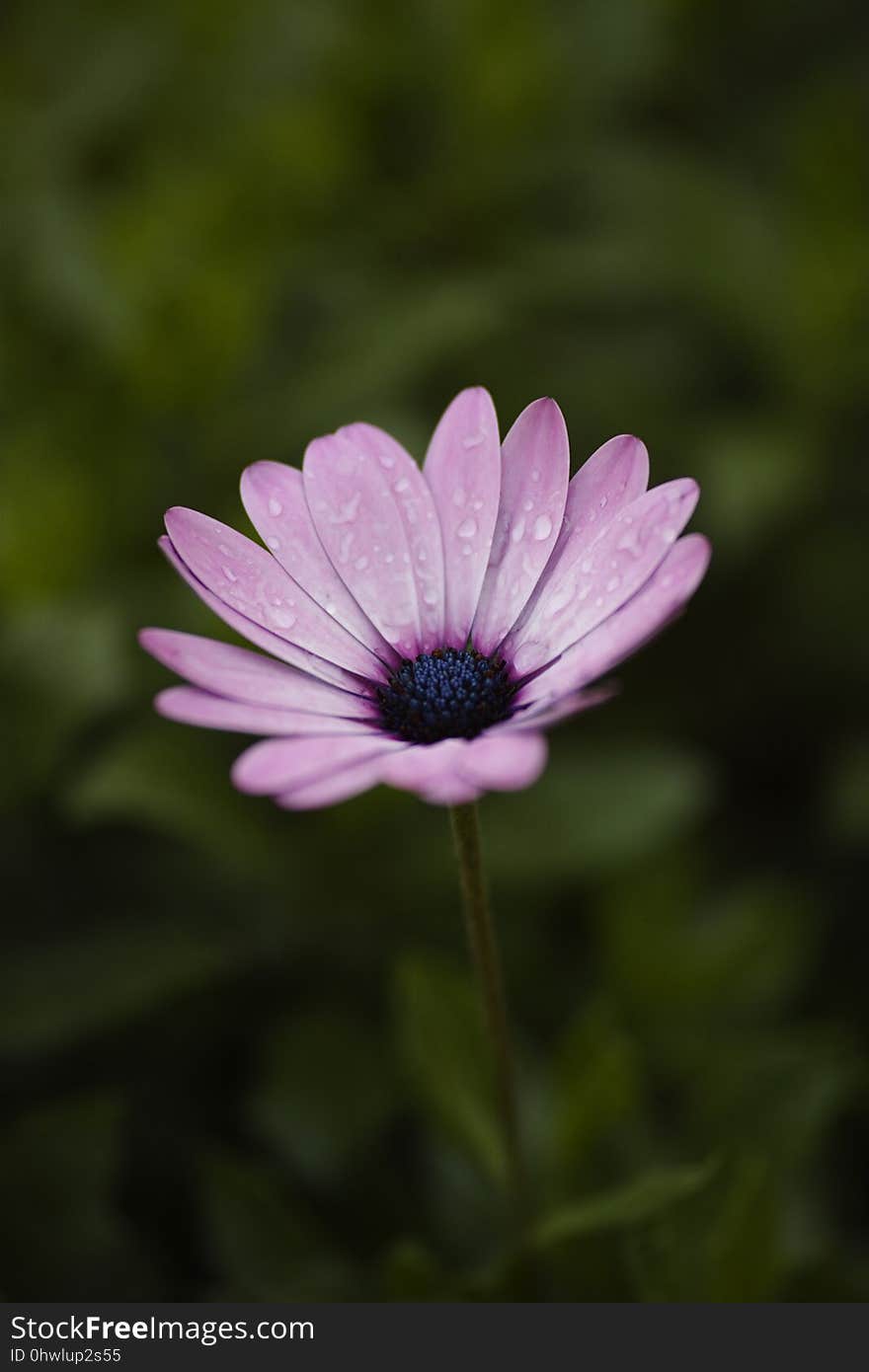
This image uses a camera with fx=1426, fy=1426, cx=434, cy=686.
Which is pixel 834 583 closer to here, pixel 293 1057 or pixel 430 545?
pixel 293 1057

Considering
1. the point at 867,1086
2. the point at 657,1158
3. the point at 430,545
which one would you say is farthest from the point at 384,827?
the point at 430,545

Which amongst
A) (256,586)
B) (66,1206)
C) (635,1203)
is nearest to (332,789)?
(256,586)

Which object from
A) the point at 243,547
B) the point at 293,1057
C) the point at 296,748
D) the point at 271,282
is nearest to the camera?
the point at 296,748

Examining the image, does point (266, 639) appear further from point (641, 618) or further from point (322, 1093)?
point (322, 1093)

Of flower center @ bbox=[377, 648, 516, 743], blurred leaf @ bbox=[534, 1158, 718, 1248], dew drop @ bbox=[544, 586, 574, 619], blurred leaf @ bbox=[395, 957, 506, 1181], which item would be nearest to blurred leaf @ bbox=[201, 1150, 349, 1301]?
blurred leaf @ bbox=[395, 957, 506, 1181]

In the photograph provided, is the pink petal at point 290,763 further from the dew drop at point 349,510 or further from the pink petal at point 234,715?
the dew drop at point 349,510

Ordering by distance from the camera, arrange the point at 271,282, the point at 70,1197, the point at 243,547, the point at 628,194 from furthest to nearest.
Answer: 1. the point at 628,194
2. the point at 271,282
3. the point at 70,1197
4. the point at 243,547
